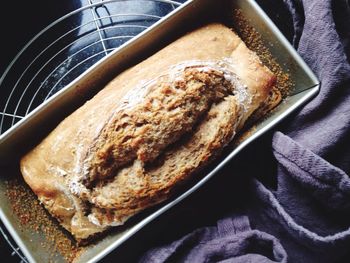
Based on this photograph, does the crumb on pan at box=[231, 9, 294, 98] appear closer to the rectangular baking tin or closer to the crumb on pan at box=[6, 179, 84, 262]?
the rectangular baking tin

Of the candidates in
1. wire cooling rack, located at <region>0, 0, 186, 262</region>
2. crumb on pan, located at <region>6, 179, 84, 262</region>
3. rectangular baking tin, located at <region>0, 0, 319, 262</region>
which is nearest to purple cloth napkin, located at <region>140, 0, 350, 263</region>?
rectangular baking tin, located at <region>0, 0, 319, 262</region>

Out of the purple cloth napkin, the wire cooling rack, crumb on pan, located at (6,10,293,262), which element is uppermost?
the wire cooling rack

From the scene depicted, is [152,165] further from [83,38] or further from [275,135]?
[83,38]

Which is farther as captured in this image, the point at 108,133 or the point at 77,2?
the point at 77,2

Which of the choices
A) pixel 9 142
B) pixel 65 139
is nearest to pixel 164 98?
pixel 65 139

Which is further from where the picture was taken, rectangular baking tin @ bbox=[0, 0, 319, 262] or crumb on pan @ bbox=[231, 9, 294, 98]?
crumb on pan @ bbox=[231, 9, 294, 98]

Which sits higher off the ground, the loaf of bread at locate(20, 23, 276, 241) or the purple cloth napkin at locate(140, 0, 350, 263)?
the loaf of bread at locate(20, 23, 276, 241)

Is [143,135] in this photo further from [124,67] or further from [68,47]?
[68,47]

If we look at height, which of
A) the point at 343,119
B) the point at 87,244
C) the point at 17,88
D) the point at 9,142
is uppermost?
the point at 17,88
